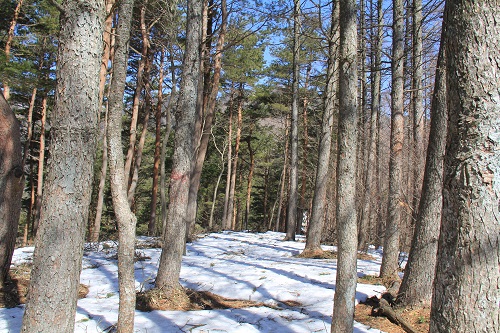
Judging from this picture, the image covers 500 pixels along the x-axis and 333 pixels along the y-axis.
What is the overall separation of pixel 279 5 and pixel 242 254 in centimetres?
615

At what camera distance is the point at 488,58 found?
2221mm

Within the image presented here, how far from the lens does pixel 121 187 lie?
12.4ft

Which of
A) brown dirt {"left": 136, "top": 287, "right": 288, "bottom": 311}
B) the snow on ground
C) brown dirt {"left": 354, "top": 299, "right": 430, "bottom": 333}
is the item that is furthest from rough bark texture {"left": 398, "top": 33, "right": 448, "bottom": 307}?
brown dirt {"left": 136, "top": 287, "right": 288, "bottom": 311}

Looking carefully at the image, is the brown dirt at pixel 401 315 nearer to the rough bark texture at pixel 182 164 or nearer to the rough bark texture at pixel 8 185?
the rough bark texture at pixel 182 164

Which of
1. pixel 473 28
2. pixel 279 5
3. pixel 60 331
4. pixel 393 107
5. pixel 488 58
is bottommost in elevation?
pixel 60 331

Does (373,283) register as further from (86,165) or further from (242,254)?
(86,165)

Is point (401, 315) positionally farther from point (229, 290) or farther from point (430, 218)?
point (229, 290)

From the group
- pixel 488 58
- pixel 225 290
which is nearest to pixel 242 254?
pixel 225 290

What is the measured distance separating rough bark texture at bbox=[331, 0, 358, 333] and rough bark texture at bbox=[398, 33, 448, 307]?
1.57 meters

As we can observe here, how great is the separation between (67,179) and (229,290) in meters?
3.90

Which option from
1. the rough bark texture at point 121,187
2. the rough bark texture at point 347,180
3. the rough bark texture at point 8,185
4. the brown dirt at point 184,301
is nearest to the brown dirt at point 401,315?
the brown dirt at point 184,301

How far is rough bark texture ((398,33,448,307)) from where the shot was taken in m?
4.93

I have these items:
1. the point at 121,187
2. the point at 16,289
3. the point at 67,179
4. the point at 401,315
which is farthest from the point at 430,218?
the point at 16,289

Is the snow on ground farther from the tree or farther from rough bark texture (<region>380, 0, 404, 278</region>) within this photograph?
the tree
